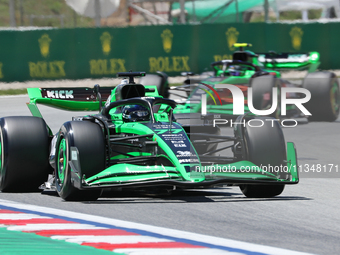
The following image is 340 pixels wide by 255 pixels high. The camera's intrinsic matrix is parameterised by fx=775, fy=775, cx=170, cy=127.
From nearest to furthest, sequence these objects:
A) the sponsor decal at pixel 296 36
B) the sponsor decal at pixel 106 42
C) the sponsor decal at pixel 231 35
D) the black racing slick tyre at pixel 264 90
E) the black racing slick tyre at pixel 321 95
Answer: the black racing slick tyre at pixel 264 90 → the black racing slick tyre at pixel 321 95 → the sponsor decal at pixel 106 42 → the sponsor decal at pixel 231 35 → the sponsor decal at pixel 296 36

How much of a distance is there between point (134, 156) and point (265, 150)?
1.37m

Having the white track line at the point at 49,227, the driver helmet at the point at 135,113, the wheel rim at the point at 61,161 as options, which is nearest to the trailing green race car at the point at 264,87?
the driver helmet at the point at 135,113

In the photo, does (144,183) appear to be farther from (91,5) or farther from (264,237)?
(91,5)

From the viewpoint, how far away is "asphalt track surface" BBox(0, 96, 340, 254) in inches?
230

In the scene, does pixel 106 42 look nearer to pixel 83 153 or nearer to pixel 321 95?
pixel 321 95

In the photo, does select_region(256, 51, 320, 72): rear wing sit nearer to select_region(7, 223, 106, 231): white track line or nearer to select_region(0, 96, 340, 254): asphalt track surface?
select_region(0, 96, 340, 254): asphalt track surface

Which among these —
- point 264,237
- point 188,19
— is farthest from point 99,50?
point 188,19

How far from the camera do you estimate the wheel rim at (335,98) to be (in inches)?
663

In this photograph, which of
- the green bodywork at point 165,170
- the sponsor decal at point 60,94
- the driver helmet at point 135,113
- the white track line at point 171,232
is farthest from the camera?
the sponsor decal at point 60,94

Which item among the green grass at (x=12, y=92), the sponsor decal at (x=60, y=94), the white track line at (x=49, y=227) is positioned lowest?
the white track line at (x=49, y=227)

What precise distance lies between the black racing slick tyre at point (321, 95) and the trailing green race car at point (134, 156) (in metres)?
8.31

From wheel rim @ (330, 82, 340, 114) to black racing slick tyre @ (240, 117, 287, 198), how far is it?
9.29m

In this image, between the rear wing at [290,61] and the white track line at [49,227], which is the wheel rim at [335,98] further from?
the white track line at [49,227]

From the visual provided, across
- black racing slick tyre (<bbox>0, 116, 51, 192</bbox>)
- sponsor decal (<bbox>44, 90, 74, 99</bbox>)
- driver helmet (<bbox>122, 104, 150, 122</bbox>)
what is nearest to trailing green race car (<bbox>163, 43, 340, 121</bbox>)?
sponsor decal (<bbox>44, 90, 74, 99</bbox>)
